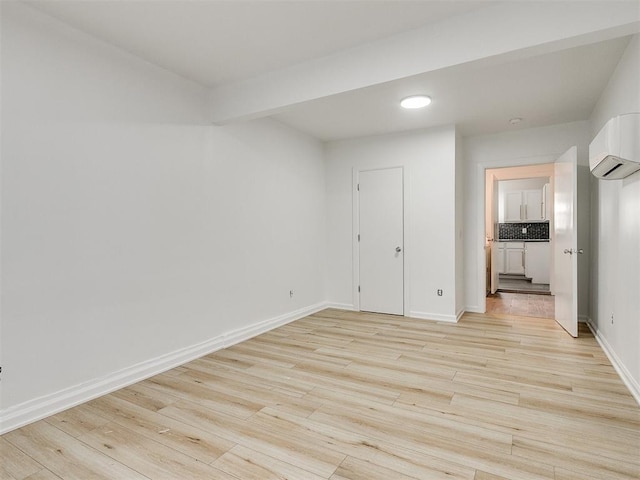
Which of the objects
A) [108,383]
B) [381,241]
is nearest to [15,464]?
[108,383]

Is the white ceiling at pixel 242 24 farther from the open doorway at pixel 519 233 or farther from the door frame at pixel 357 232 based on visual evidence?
the open doorway at pixel 519 233

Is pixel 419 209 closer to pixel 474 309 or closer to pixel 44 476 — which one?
pixel 474 309

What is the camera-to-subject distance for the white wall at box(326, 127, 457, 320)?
14.8ft

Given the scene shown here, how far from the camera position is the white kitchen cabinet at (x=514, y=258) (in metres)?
8.48

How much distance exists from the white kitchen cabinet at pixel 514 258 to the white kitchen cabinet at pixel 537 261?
157 millimetres

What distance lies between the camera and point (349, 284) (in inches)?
208

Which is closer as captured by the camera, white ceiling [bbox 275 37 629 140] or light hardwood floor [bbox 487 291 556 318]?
white ceiling [bbox 275 37 629 140]

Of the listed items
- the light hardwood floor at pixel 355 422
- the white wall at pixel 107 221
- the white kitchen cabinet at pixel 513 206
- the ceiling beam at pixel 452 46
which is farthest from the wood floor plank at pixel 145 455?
the white kitchen cabinet at pixel 513 206

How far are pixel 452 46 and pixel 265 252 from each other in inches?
110

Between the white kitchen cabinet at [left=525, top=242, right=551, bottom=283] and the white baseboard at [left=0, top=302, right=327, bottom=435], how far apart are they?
277 inches

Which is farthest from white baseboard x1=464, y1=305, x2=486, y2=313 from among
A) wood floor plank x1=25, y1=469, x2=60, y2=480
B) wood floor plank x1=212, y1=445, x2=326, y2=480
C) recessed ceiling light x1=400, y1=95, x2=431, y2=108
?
wood floor plank x1=25, y1=469, x2=60, y2=480

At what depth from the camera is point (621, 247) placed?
9.24 feet

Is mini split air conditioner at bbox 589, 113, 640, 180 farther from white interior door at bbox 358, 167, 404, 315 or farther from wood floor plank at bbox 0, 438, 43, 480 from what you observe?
wood floor plank at bbox 0, 438, 43, 480

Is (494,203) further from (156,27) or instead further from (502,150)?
(156,27)
